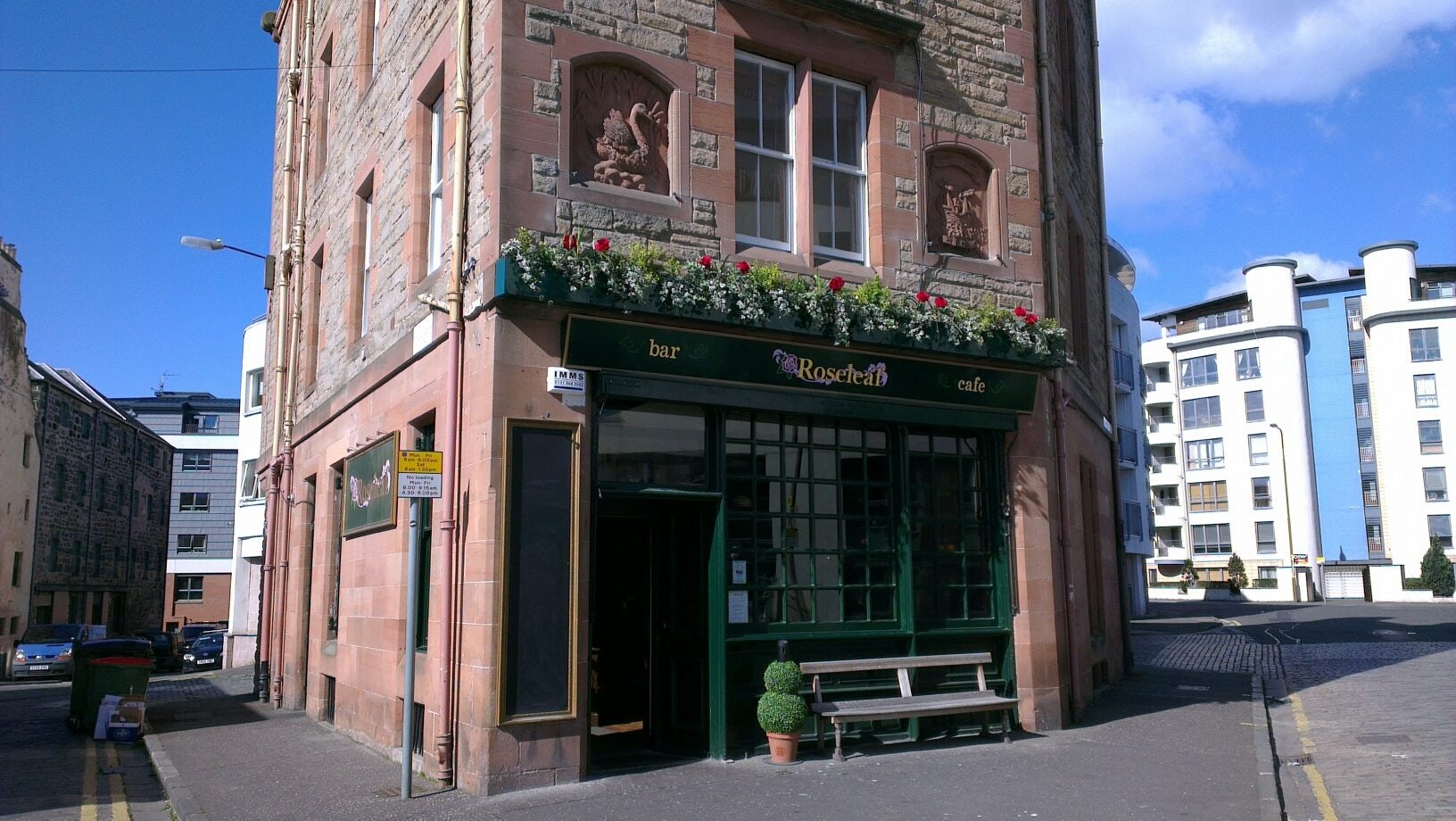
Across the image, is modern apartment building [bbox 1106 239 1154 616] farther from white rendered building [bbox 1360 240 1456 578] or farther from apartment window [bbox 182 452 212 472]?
apartment window [bbox 182 452 212 472]

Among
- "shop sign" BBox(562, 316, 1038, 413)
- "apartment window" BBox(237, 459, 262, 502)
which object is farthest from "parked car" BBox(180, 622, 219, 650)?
"shop sign" BBox(562, 316, 1038, 413)

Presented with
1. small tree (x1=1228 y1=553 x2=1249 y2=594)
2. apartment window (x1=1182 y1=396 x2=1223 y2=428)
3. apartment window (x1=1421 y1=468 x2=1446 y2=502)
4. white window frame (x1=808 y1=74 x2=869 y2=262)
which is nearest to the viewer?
white window frame (x1=808 y1=74 x2=869 y2=262)

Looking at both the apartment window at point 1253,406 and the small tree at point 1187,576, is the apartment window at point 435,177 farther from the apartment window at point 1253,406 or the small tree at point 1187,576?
the apartment window at point 1253,406

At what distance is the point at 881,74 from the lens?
466 inches

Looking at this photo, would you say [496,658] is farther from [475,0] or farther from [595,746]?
[475,0]

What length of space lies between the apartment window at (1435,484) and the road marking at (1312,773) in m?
65.9

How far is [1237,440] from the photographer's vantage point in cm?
7544

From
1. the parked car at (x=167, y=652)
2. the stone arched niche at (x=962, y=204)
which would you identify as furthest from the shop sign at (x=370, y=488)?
the parked car at (x=167, y=652)

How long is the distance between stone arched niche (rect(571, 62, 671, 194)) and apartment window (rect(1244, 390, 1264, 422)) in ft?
241

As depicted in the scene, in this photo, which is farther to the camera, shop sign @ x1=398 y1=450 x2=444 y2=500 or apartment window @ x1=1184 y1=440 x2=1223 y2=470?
apartment window @ x1=1184 y1=440 x2=1223 y2=470

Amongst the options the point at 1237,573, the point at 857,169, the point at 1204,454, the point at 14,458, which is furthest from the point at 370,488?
the point at 1204,454

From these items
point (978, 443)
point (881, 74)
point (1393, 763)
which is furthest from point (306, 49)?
point (1393, 763)

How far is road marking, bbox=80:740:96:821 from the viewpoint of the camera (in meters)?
9.39

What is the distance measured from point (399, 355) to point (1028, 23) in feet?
26.8
